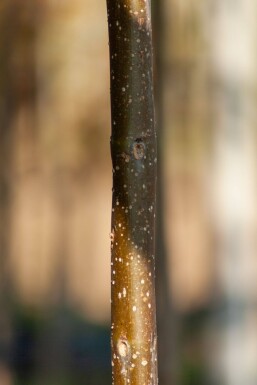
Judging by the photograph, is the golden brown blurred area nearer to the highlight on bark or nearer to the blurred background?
the blurred background

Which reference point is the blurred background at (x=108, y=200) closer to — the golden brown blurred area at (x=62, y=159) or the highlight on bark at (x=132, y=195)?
the golden brown blurred area at (x=62, y=159)

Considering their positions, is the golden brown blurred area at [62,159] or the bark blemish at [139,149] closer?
the bark blemish at [139,149]

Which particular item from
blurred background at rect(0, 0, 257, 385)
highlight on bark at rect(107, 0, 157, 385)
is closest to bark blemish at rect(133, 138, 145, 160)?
highlight on bark at rect(107, 0, 157, 385)

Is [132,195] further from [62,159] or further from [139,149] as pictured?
[62,159]

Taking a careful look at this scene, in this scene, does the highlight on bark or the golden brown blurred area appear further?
the golden brown blurred area

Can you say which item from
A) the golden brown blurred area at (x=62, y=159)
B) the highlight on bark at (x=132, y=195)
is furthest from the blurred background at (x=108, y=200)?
the highlight on bark at (x=132, y=195)

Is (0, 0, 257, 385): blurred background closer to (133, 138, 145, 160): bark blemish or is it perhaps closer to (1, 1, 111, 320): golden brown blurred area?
(1, 1, 111, 320): golden brown blurred area
